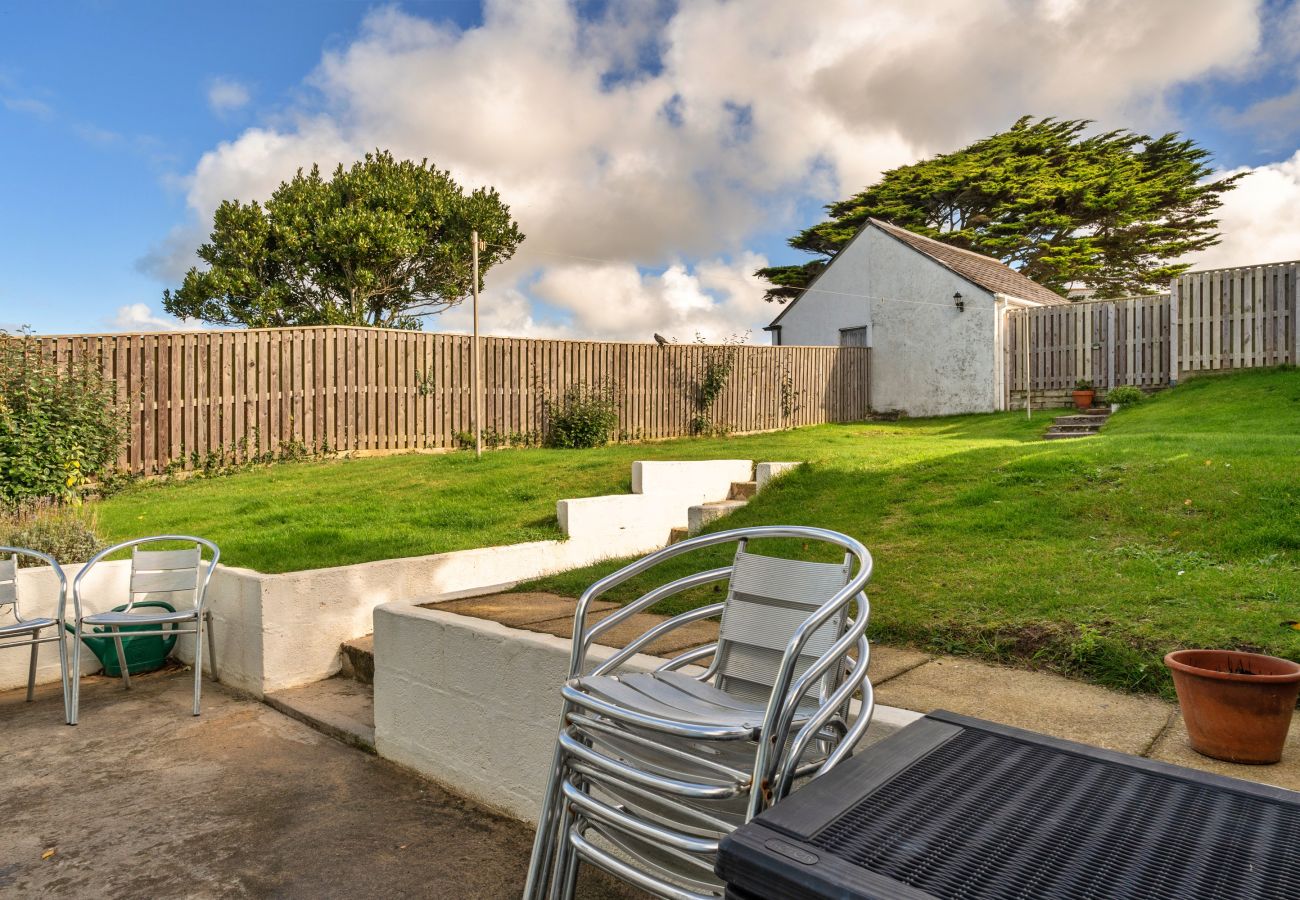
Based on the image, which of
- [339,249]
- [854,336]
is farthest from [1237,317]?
[339,249]

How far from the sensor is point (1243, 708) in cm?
211

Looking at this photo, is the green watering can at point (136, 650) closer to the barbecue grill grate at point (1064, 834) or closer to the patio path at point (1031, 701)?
the patio path at point (1031, 701)

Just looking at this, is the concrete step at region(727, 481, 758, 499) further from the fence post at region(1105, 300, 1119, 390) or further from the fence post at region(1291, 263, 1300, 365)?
the fence post at region(1105, 300, 1119, 390)

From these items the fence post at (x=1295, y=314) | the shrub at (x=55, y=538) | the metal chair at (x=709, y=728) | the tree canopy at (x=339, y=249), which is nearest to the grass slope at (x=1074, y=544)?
the metal chair at (x=709, y=728)

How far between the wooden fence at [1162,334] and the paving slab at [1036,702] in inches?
544

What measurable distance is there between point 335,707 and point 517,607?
1179 millimetres

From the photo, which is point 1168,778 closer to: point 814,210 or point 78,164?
point 78,164

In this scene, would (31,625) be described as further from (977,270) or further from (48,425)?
(977,270)

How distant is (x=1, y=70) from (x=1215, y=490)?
11.4 metres

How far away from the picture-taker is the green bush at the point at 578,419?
13.3 meters

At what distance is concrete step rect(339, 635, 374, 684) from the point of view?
14.9 ft

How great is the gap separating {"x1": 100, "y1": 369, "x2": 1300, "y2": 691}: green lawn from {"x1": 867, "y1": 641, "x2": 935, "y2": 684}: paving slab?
11 centimetres

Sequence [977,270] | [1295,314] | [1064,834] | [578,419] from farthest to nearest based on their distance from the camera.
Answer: [977,270]
[578,419]
[1295,314]
[1064,834]

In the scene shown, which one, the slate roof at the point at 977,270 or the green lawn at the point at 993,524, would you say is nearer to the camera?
the green lawn at the point at 993,524
